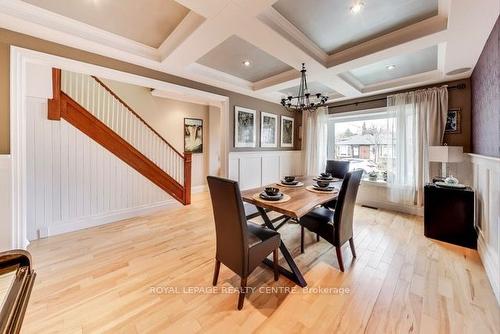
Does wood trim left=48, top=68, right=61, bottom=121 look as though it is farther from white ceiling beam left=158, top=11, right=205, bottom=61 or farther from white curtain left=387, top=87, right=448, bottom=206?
white curtain left=387, top=87, right=448, bottom=206

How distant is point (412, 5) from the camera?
5.99 feet

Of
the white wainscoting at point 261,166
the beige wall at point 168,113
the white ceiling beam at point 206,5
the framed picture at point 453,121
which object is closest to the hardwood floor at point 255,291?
the white wainscoting at point 261,166

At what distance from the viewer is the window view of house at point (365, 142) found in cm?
408

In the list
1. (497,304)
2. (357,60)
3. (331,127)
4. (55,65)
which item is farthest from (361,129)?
(55,65)

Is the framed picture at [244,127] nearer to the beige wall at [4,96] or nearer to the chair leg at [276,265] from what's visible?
the chair leg at [276,265]

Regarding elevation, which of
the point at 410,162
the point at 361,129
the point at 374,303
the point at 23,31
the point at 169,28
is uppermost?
the point at 169,28

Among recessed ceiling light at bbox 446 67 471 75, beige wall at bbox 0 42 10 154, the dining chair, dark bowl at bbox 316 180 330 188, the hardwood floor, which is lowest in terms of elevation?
the hardwood floor

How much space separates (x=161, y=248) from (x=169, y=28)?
8.42ft

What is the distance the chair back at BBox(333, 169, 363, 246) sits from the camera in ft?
6.47

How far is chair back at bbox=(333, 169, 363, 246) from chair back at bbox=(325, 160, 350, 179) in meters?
→ 1.54

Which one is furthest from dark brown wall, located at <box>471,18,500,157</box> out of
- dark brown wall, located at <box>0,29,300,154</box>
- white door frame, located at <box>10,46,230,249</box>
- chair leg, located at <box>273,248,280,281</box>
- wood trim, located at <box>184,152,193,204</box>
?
wood trim, located at <box>184,152,193,204</box>

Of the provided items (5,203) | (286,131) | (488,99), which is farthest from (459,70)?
(5,203)

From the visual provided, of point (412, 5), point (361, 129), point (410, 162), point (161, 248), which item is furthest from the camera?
point (361, 129)

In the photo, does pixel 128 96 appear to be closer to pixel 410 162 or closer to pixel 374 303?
pixel 374 303
